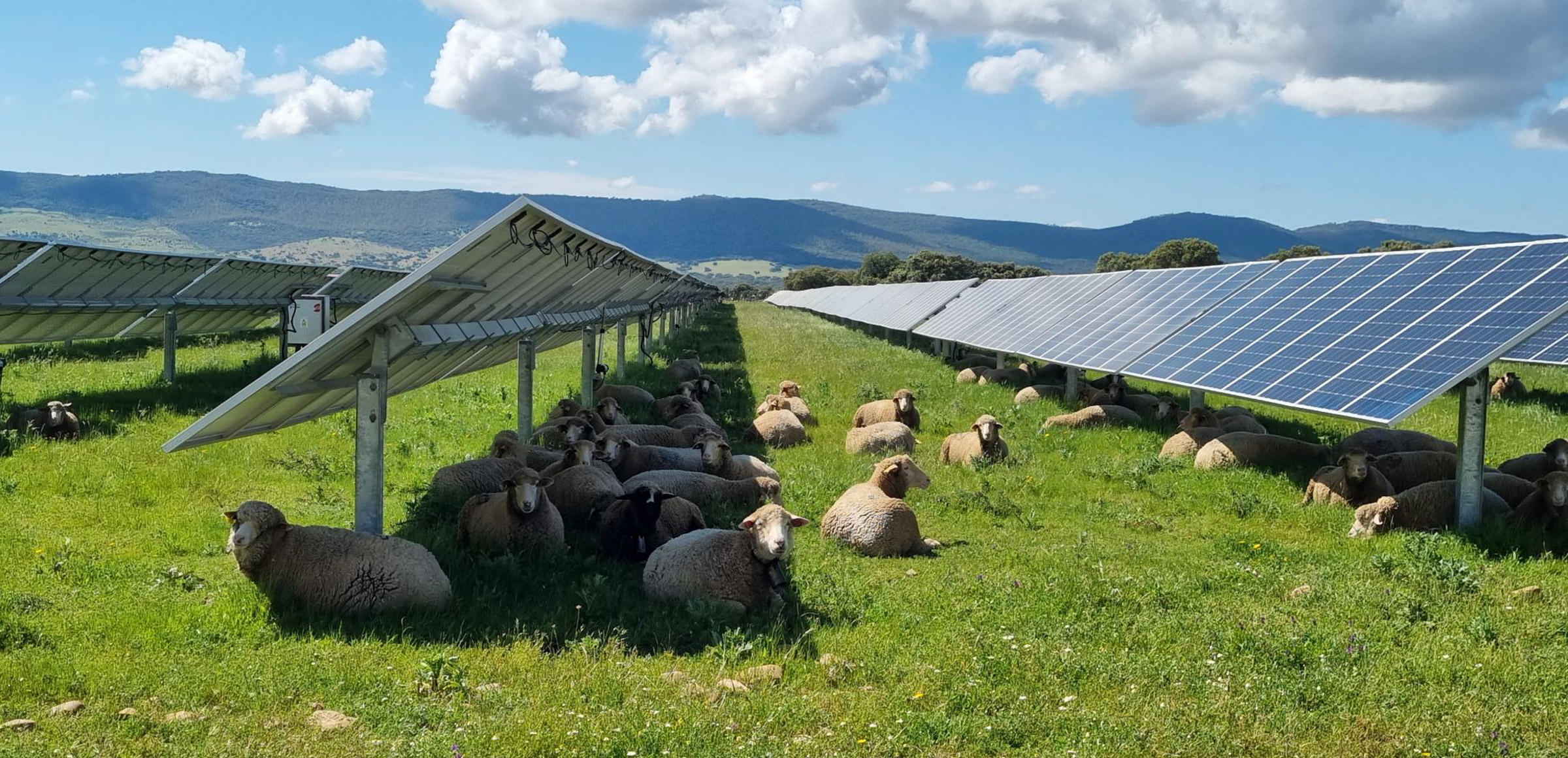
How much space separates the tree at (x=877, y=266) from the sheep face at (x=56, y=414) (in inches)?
5990

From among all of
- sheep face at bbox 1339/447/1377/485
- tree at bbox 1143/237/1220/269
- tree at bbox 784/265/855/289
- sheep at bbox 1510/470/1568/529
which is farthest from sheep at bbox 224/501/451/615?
tree at bbox 784/265/855/289

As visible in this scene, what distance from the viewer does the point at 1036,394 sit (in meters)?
21.4

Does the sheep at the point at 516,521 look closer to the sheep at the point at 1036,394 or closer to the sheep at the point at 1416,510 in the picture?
the sheep at the point at 1416,510

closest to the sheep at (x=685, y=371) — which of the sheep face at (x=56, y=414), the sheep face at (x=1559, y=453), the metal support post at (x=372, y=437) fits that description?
the sheep face at (x=56, y=414)

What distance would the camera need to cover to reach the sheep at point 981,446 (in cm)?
1428

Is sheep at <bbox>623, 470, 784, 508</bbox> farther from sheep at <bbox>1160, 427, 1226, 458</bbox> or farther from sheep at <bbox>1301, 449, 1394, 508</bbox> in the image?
sheep at <bbox>1160, 427, 1226, 458</bbox>

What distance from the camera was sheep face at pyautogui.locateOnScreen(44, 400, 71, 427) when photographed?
46.4ft


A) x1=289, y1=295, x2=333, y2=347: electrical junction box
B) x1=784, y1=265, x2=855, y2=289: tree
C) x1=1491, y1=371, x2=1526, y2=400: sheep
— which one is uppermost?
x1=784, y1=265, x2=855, y2=289: tree

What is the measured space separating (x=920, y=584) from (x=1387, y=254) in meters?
12.4

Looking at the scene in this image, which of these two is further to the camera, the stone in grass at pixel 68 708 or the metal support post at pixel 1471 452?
the metal support post at pixel 1471 452

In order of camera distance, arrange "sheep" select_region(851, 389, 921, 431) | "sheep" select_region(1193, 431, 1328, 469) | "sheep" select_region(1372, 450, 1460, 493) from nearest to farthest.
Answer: "sheep" select_region(1372, 450, 1460, 493) → "sheep" select_region(1193, 431, 1328, 469) → "sheep" select_region(851, 389, 921, 431)

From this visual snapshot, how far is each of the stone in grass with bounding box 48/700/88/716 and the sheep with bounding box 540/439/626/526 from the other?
4.86 meters

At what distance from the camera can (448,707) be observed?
5539mm

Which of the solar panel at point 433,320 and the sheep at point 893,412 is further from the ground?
the solar panel at point 433,320
